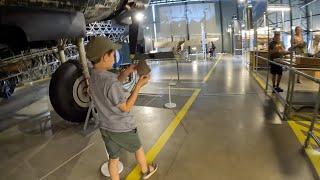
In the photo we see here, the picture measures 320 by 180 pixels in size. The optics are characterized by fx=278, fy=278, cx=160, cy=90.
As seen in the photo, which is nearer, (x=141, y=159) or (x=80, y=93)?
(x=141, y=159)

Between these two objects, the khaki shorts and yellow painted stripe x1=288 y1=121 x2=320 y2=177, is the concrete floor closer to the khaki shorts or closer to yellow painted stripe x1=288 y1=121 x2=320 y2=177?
Result: yellow painted stripe x1=288 y1=121 x2=320 y2=177

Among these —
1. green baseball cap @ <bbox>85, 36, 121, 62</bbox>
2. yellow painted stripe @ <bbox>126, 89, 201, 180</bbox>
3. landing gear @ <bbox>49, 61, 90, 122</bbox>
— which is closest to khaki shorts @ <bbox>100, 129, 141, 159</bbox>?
yellow painted stripe @ <bbox>126, 89, 201, 180</bbox>

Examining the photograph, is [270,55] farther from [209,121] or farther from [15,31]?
[15,31]

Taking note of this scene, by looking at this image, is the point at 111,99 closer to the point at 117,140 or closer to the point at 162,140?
the point at 117,140

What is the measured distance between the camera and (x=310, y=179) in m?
2.92

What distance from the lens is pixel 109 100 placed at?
8.14ft

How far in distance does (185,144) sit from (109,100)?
1874 mm

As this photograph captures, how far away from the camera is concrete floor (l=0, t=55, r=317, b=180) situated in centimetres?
325

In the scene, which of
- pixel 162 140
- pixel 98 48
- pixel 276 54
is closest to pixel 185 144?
pixel 162 140

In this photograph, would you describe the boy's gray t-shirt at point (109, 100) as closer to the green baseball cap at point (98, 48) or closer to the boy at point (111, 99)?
the boy at point (111, 99)

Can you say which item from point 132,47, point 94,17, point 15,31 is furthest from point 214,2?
point 15,31

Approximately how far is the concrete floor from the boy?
27.8 inches

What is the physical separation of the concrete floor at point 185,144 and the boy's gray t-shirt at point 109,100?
89 centimetres

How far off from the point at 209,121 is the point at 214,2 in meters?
26.3
